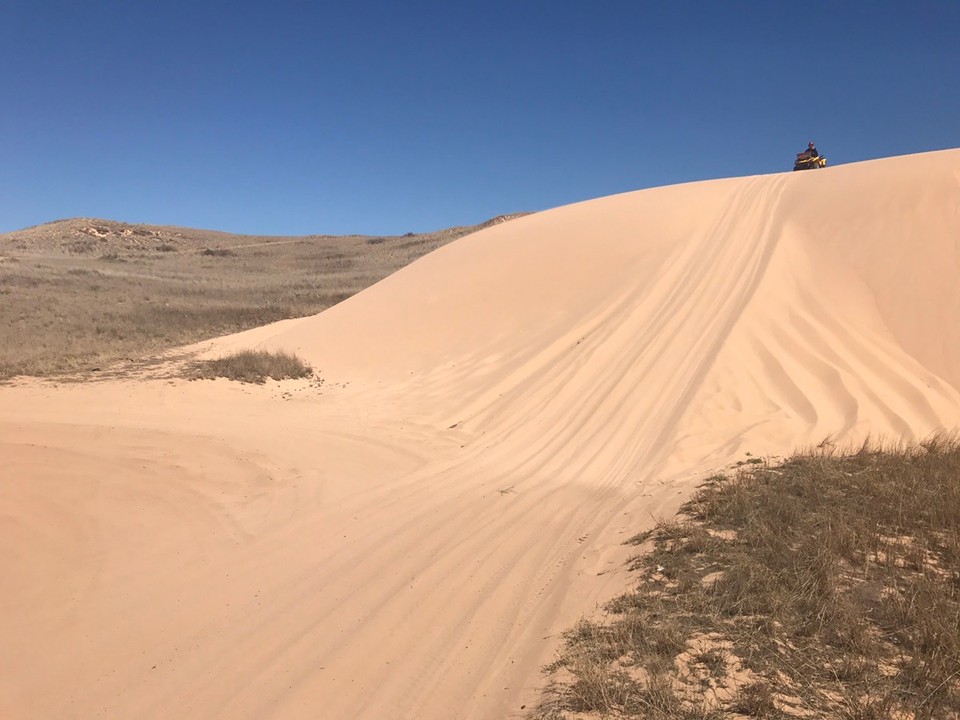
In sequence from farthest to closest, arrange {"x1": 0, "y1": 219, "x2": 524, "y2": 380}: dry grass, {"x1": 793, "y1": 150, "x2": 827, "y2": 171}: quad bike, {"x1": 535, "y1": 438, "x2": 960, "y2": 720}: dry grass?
{"x1": 793, "y1": 150, "x2": 827, "y2": 171}: quad bike, {"x1": 0, "y1": 219, "x2": 524, "y2": 380}: dry grass, {"x1": 535, "y1": 438, "x2": 960, "y2": 720}: dry grass

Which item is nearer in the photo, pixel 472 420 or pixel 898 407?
pixel 898 407

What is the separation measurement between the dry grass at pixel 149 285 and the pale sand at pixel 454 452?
331 cm

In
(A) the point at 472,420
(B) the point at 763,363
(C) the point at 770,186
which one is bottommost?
(A) the point at 472,420

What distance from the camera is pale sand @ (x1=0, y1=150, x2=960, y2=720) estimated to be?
3531 mm

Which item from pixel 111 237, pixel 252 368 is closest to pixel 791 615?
pixel 252 368

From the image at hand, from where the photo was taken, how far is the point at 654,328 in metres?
9.95

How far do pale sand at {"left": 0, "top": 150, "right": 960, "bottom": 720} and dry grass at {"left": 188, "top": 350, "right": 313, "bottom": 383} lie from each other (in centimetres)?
41

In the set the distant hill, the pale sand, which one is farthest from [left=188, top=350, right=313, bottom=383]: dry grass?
the distant hill

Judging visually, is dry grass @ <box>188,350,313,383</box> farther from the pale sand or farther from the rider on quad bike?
the rider on quad bike

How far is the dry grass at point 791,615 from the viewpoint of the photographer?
249 cm

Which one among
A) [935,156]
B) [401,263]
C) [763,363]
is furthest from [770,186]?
[401,263]

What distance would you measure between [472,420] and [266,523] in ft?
12.3

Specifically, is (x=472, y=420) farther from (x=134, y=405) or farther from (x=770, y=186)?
(x=770, y=186)

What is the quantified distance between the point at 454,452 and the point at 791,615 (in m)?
4.84
